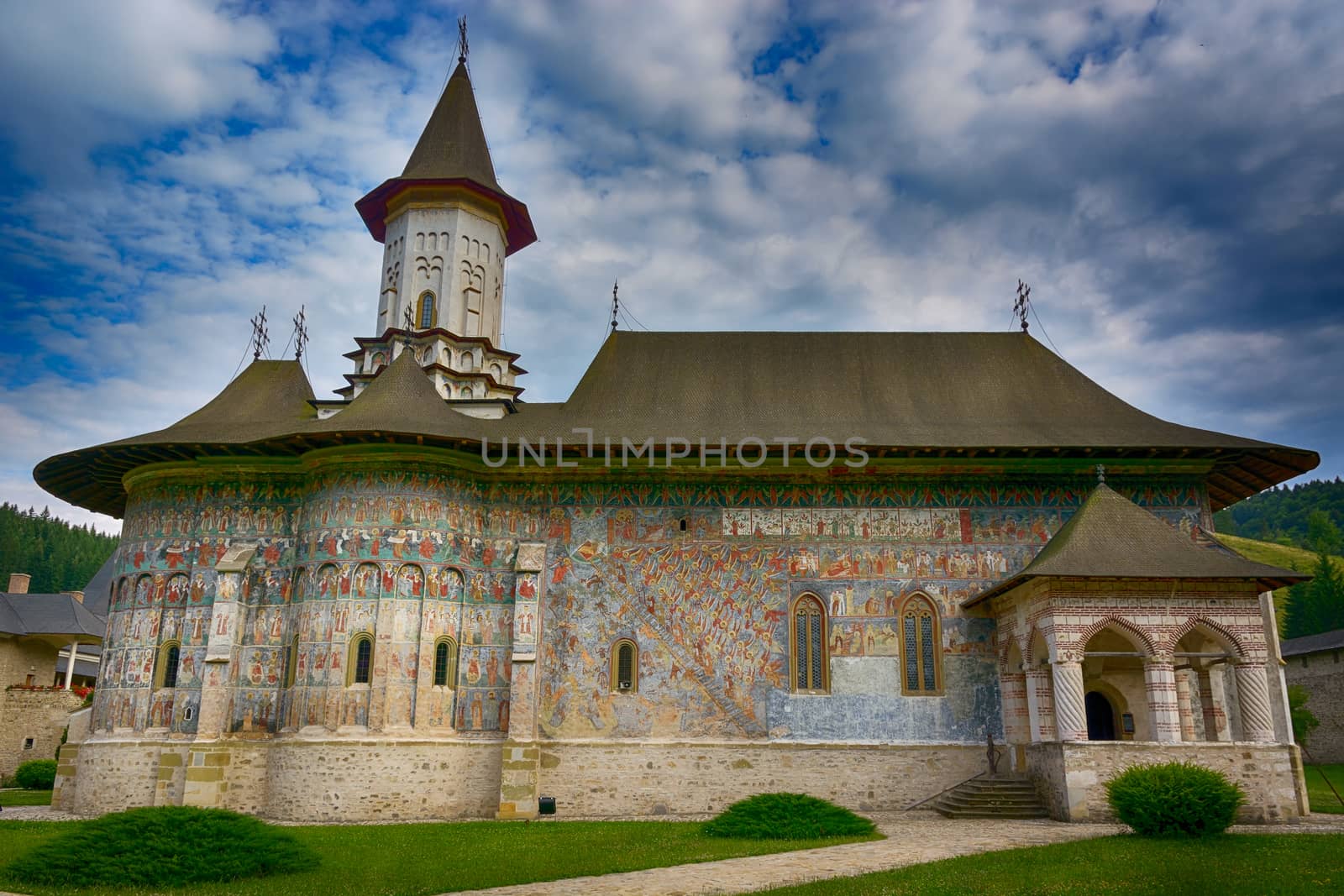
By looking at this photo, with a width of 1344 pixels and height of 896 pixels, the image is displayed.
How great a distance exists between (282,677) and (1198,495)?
1675 cm

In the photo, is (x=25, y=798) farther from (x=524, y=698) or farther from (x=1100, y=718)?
(x=1100, y=718)

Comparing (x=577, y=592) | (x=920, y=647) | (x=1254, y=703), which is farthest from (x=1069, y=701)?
(x=577, y=592)

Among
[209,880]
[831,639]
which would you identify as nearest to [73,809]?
[209,880]

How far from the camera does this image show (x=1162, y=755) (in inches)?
555

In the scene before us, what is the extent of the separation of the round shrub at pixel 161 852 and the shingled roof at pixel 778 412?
7.94 meters

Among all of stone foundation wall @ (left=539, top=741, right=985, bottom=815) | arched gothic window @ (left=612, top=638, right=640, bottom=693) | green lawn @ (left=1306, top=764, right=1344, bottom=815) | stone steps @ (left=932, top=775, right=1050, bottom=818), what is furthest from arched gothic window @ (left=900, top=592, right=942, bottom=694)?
green lawn @ (left=1306, top=764, right=1344, bottom=815)

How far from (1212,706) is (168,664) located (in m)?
18.5

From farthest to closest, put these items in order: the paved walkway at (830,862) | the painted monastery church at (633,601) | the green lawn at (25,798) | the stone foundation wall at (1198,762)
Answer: the green lawn at (25,798) < the painted monastery church at (633,601) < the stone foundation wall at (1198,762) < the paved walkway at (830,862)

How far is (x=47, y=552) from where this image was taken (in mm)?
65438

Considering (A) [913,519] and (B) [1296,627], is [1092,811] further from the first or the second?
(B) [1296,627]

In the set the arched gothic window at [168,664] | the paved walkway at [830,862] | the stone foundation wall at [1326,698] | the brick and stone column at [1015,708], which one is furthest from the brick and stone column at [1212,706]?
the stone foundation wall at [1326,698]

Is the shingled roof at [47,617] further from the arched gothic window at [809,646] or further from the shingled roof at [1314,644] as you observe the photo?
the shingled roof at [1314,644]

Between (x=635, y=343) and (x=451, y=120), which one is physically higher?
(x=451, y=120)

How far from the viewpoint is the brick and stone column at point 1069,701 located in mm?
14602
